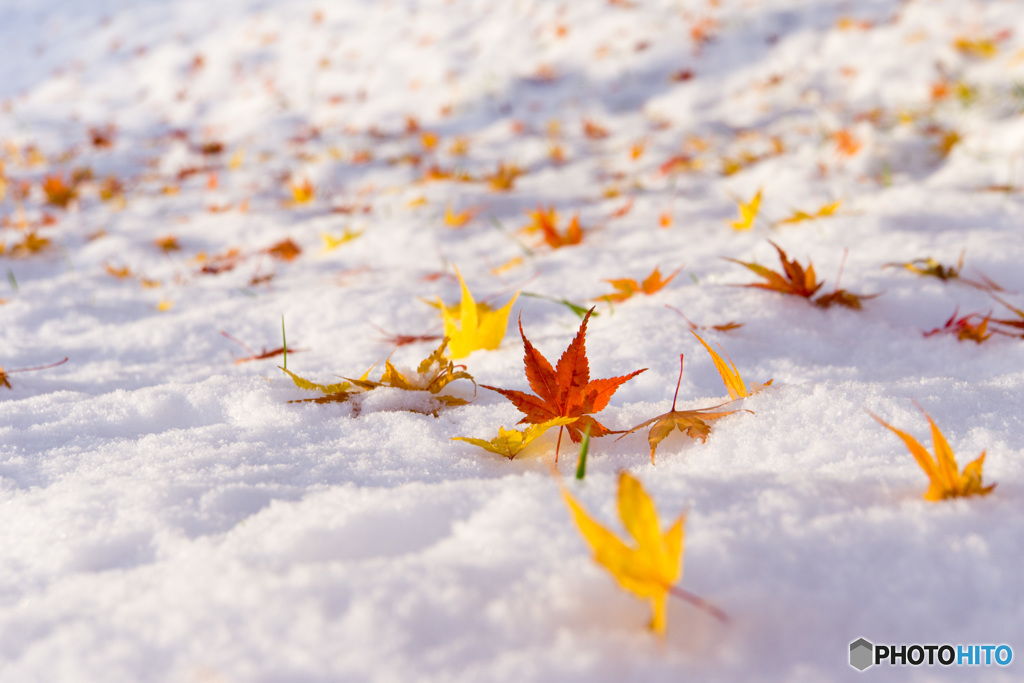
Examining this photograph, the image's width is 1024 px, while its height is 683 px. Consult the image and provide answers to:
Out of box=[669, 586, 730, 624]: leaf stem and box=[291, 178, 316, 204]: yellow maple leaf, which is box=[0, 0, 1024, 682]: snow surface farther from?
box=[291, 178, 316, 204]: yellow maple leaf

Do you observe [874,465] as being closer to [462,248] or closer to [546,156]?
[462,248]

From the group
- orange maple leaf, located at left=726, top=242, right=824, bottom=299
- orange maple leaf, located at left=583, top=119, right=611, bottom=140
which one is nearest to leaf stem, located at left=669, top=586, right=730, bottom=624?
orange maple leaf, located at left=726, top=242, right=824, bottom=299

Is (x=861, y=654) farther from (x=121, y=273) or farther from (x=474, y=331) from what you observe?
(x=121, y=273)

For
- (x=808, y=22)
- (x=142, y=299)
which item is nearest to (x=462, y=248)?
(x=142, y=299)

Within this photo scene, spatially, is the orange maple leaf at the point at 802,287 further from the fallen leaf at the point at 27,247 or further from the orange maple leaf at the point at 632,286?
the fallen leaf at the point at 27,247

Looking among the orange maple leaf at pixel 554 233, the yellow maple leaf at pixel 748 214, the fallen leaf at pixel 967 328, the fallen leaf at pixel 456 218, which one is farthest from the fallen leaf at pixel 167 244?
the fallen leaf at pixel 967 328

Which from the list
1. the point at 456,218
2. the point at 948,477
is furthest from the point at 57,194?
the point at 948,477
